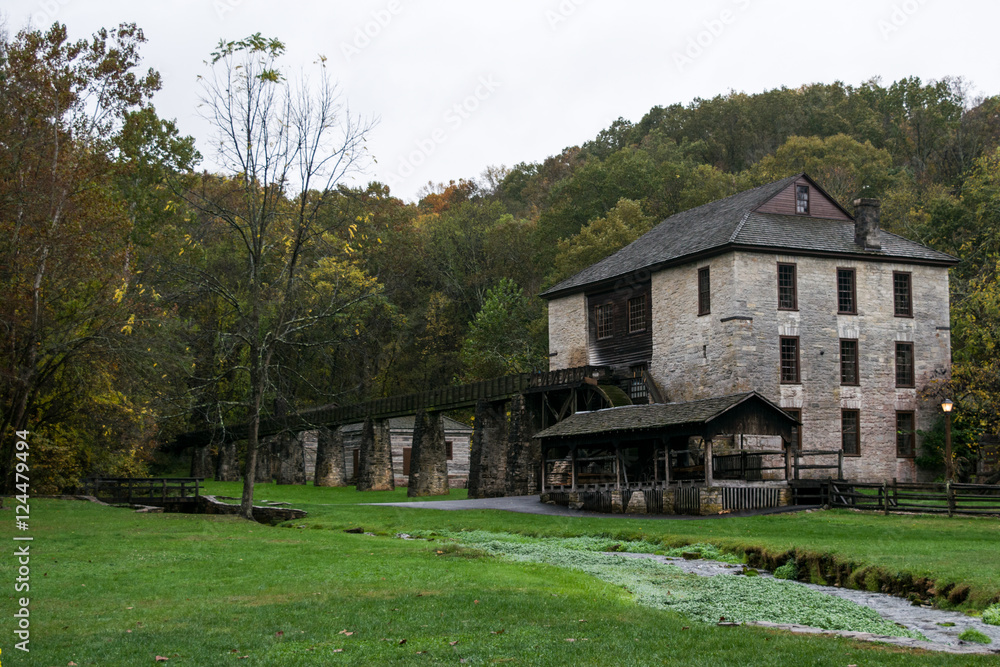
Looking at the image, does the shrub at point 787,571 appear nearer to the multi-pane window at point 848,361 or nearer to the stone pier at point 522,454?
the multi-pane window at point 848,361

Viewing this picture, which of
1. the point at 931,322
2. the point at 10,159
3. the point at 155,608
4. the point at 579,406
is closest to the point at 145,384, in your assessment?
the point at 10,159

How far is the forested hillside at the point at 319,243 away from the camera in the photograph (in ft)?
96.6

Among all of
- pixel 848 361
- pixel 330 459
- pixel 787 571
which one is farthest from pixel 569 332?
pixel 787 571

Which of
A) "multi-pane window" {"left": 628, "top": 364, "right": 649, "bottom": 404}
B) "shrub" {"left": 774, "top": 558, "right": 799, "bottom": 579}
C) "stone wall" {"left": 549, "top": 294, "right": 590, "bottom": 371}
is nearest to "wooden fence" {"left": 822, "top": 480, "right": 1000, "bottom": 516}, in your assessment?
"shrub" {"left": 774, "top": 558, "right": 799, "bottom": 579}

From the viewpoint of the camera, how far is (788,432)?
111ft

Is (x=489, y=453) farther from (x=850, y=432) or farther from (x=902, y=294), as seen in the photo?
(x=902, y=294)

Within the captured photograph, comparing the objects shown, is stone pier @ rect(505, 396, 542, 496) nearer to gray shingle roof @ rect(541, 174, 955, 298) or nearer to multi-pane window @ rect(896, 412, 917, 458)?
gray shingle roof @ rect(541, 174, 955, 298)

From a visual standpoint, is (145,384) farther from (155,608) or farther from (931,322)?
(931,322)

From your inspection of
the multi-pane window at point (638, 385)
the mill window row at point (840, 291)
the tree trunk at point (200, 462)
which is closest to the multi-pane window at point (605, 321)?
the multi-pane window at point (638, 385)

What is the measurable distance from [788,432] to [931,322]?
45.4 feet

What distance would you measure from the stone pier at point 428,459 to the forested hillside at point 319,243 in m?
5.76

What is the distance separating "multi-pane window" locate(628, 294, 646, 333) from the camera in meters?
45.7

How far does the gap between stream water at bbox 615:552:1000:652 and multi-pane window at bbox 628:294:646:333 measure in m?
27.0

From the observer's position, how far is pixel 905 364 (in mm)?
43188
